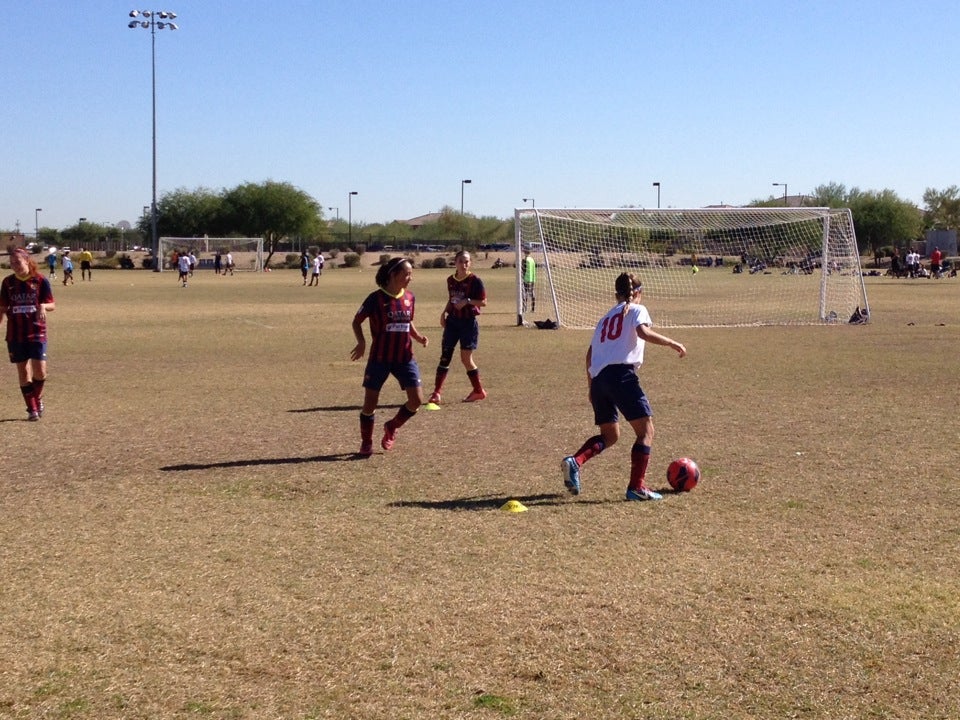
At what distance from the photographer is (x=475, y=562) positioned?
269 inches

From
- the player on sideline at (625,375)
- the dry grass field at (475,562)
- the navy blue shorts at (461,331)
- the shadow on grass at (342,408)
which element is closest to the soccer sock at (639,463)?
the player on sideline at (625,375)

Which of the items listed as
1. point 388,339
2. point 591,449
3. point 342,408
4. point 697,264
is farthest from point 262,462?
point 697,264

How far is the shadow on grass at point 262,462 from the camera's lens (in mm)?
9750

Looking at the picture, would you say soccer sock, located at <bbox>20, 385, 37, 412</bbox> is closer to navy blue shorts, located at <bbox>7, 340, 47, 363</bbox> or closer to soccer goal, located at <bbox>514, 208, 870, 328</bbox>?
navy blue shorts, located at <bbox>7, 340, 47, 363</bbox>

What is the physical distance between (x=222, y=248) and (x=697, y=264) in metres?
45.7

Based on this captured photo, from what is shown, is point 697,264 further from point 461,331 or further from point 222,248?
point 222,248

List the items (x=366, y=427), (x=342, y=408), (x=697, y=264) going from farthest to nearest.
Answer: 1. (x=697, y=264)
2. (x=342, y=408)
3. (x=366, y=427)

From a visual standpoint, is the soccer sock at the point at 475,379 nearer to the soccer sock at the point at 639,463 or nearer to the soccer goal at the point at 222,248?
the soccer sock at the point at 639,463

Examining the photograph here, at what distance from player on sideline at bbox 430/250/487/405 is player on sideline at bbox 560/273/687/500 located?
17.5 feet

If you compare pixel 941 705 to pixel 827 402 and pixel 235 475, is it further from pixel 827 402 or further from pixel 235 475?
pixel 827 402

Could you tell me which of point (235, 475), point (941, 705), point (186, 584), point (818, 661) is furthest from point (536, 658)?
point (235, 475)

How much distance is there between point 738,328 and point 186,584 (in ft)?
68.2

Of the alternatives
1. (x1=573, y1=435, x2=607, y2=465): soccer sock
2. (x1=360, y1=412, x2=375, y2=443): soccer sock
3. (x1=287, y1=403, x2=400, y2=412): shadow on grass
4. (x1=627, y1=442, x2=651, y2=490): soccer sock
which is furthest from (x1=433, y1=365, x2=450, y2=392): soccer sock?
(x1=627, y1=442, x2=651, y2=490): soccer sock

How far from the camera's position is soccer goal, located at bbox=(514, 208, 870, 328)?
94.2 ft
